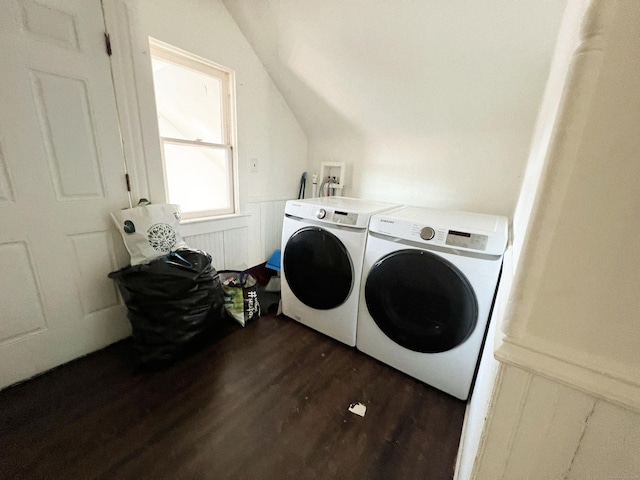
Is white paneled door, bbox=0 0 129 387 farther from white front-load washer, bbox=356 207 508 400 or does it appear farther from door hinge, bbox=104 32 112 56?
white front-load washer, bbox=356 207 508 400

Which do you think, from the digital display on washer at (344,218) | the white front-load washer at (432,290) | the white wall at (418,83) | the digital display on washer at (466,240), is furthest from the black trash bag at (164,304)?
the white wall at (418,83)

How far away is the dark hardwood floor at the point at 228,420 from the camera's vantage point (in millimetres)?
1034

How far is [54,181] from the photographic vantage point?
1.30 metres

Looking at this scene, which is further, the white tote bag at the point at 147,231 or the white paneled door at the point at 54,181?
the white tote bag at the point at 147,231

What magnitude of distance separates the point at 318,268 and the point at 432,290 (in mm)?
687

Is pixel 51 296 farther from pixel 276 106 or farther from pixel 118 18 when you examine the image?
pixel 276 106

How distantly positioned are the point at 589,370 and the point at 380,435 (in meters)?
1.05

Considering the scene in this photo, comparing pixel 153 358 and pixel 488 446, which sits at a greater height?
pixel 488 446

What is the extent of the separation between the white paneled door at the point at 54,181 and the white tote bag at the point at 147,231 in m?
0.12

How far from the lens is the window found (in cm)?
188

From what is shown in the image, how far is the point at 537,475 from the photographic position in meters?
0.47

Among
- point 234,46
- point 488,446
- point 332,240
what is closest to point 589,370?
point 488,446

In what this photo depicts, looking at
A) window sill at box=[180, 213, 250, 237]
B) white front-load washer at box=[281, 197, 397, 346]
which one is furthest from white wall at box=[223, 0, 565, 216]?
window sill at box=[180, 213, 250, 237]

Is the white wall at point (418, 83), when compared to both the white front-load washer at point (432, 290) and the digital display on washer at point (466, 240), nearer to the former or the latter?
the white front-load washer at point (432, 290)
